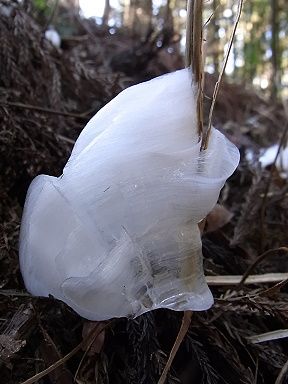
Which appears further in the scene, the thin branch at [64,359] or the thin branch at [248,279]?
the thin branch at [248,279]

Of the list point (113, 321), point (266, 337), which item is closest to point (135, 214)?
point (113, 321)

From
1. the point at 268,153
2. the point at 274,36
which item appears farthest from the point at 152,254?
the point at 274,36

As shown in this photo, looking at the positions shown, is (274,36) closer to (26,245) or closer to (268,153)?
(268,153)

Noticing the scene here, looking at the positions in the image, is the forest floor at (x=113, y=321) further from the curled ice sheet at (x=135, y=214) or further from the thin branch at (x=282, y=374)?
the curled ice sheet at (x=135, y=214)

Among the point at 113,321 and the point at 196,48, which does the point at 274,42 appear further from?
the point at 113,321

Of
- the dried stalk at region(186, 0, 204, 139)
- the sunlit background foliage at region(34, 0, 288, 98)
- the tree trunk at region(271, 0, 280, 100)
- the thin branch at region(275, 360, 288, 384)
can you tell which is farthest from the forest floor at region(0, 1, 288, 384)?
the tree trunk at region(271, 0, 280, 100)

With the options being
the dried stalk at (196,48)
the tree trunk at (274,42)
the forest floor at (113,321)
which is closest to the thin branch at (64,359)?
the forest floor at (113,321)
